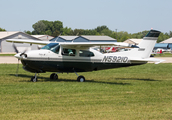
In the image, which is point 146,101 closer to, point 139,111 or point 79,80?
point 139,111

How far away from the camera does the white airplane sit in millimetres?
13516

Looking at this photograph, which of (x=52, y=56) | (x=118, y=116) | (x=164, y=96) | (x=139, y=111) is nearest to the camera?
(x=118, y=116)

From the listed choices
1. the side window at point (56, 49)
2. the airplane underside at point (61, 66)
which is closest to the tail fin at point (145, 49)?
the airplane underside at point (61, 66)

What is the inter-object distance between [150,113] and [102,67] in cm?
750

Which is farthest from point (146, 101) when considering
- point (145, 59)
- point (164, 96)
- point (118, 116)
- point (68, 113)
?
point (145, 59)

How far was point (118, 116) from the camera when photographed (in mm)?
7141

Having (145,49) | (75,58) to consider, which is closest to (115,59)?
(145,49)

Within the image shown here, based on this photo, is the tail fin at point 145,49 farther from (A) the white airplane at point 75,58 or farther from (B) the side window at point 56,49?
(B) the side window at point 56,49

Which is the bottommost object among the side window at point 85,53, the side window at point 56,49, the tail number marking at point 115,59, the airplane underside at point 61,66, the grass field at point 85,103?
the grass field at point 85,103

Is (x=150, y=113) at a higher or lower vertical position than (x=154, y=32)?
lower

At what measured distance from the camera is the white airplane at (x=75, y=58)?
532 inches

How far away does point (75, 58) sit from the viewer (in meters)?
14.2

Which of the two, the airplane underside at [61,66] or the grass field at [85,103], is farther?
the airplane underside at [61,66]

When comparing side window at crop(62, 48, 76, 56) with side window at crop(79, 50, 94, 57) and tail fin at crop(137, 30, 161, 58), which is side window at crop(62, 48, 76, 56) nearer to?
side window at crop(79, 50, 94, 57)
